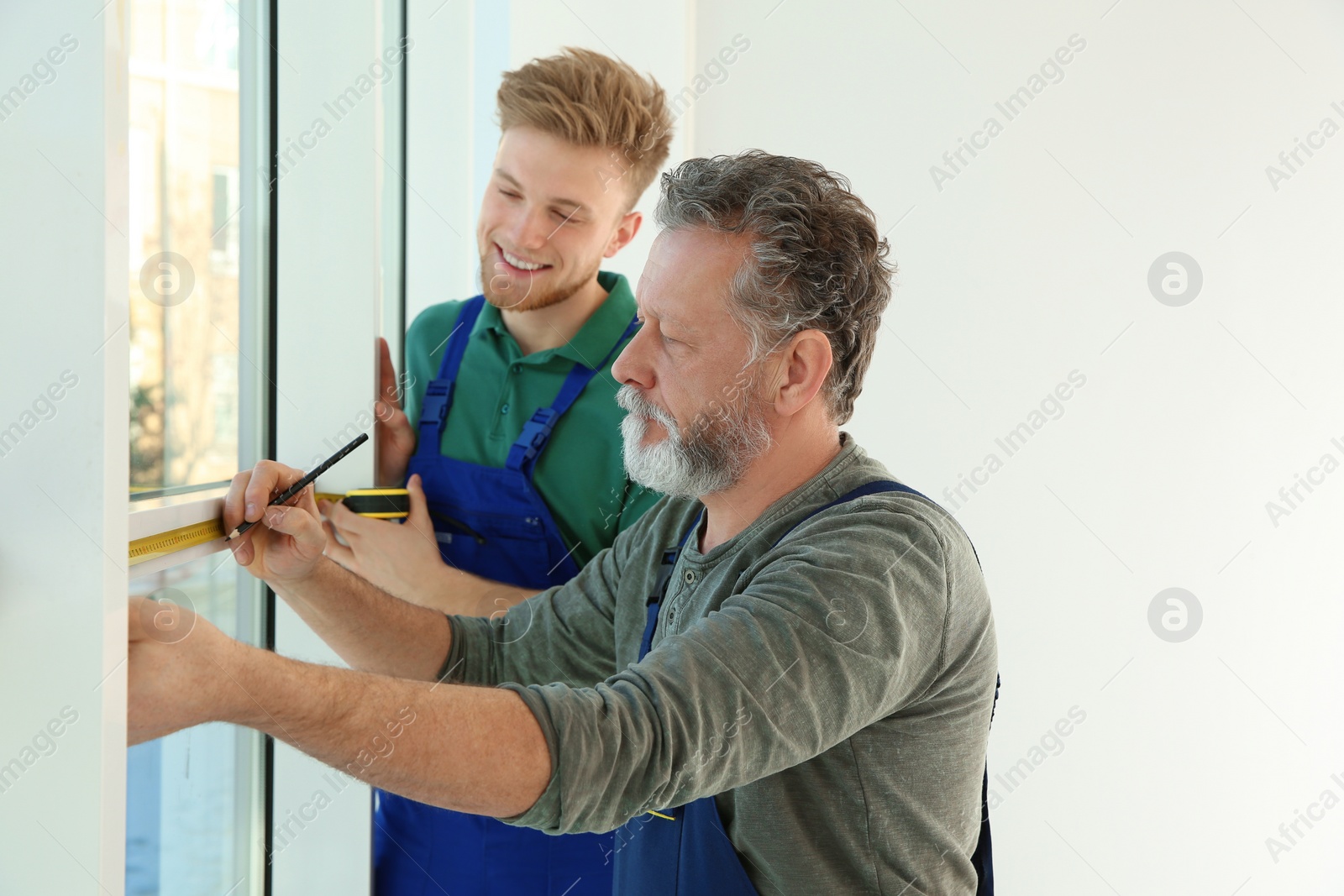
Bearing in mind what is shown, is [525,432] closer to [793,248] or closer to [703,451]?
[703,451]

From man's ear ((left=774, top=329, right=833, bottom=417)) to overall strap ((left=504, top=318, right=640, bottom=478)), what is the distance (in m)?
0.44

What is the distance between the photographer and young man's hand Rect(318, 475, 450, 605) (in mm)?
1440

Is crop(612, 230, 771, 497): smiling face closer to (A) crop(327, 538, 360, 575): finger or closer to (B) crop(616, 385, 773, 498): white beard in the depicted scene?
(B) crop(616, 385, 773, 498): white beard

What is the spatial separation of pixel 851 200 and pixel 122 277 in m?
0.82

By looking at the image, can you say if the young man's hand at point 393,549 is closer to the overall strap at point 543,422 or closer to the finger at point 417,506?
the finger at point 417,506

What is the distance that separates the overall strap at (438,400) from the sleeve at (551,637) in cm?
32

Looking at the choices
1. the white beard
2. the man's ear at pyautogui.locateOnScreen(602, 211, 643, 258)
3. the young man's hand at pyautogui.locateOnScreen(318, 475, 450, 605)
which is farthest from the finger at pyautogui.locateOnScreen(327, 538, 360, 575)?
the man's ear at pyautogui.locateOnScreen(602, 211, 643, 258)

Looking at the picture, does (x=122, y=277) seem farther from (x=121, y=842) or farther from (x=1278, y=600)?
(x=1278, y=600)

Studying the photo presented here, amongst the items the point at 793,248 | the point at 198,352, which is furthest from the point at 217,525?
the point at 793,248

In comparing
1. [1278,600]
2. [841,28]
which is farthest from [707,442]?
[1278,600]

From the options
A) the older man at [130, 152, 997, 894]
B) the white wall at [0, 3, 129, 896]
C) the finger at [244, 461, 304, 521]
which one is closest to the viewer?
the white wall at [0, 3, 129, 896]

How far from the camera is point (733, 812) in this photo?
105 cm

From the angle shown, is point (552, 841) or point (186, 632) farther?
point (552, 841)

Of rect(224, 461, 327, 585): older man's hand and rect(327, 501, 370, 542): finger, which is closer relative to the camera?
rect(224, 461, 327, 585): older man's hand
